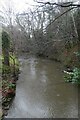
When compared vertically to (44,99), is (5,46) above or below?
above

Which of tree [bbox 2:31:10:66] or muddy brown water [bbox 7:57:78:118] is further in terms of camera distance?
tree [bbox 2:31:10:66]

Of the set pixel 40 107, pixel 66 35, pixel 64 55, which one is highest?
pixel 66 35

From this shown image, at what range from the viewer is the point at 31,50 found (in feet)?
85.8

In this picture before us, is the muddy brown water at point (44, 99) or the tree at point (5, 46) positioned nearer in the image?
the muddy brown water at point (44, 99)

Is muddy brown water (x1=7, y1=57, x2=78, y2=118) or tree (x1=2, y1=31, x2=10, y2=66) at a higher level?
tree (x1=2, y1=31, x2=10, y2=66)

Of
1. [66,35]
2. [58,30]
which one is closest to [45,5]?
[66,35]

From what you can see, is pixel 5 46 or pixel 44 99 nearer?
pixel 44 99

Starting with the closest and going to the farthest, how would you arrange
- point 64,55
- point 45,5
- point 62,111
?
1. point 45,5
2. point 62,111
3. point 64,55

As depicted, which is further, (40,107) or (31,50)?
(31,50)

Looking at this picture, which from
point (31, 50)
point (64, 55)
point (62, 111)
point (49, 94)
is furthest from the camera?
point (31, 50)

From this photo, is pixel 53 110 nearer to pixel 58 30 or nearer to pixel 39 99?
pixel 39 99

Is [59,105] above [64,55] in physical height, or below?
below

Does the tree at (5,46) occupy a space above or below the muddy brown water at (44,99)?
above

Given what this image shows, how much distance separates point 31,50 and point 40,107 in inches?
717
